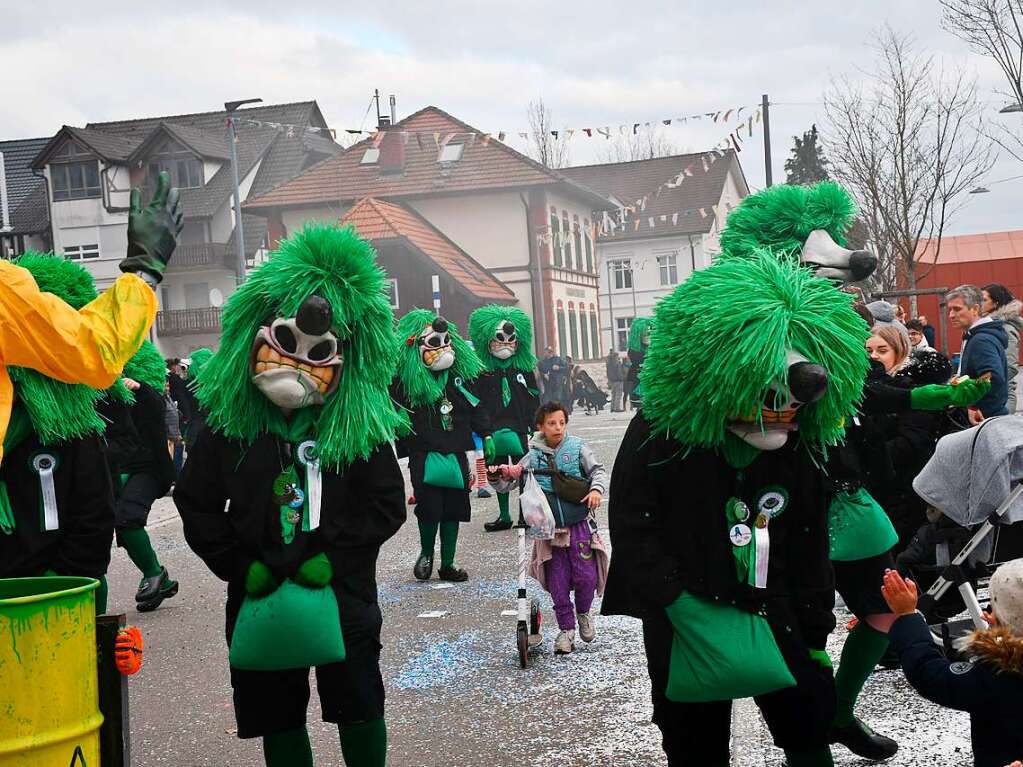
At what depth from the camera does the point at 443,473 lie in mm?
9164

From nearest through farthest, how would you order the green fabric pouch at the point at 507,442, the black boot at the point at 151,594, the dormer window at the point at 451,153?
the black boot at the point at 151,594 → the green fabric pouch at the point at 507,442 → the dormer window at the point at 451,153

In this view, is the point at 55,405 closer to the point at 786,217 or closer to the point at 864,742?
the point at 786,217

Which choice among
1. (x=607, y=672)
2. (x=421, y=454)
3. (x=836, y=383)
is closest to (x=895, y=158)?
(x=421, y=454)

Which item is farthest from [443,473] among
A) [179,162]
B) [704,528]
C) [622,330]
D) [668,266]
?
[668,266]

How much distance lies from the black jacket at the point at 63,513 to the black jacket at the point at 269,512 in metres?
0.68

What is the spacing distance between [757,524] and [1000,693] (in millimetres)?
766

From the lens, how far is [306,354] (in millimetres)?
4027

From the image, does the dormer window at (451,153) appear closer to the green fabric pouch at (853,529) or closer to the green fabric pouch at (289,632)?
the green fabric pouch at (853,529)

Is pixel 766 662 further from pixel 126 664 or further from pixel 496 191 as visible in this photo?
pixel 496 191

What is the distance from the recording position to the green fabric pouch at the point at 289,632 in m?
3.77

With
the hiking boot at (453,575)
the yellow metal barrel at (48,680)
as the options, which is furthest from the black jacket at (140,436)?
the yellow metal barrel at (48,680)

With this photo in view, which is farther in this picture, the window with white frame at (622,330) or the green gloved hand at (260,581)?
the window with white frame at (622,330)

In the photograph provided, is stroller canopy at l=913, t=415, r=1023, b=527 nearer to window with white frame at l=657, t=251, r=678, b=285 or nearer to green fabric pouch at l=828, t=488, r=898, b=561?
green fabric pouch at l=828, t=488, r=898, b=561

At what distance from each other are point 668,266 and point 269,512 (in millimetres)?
51983
